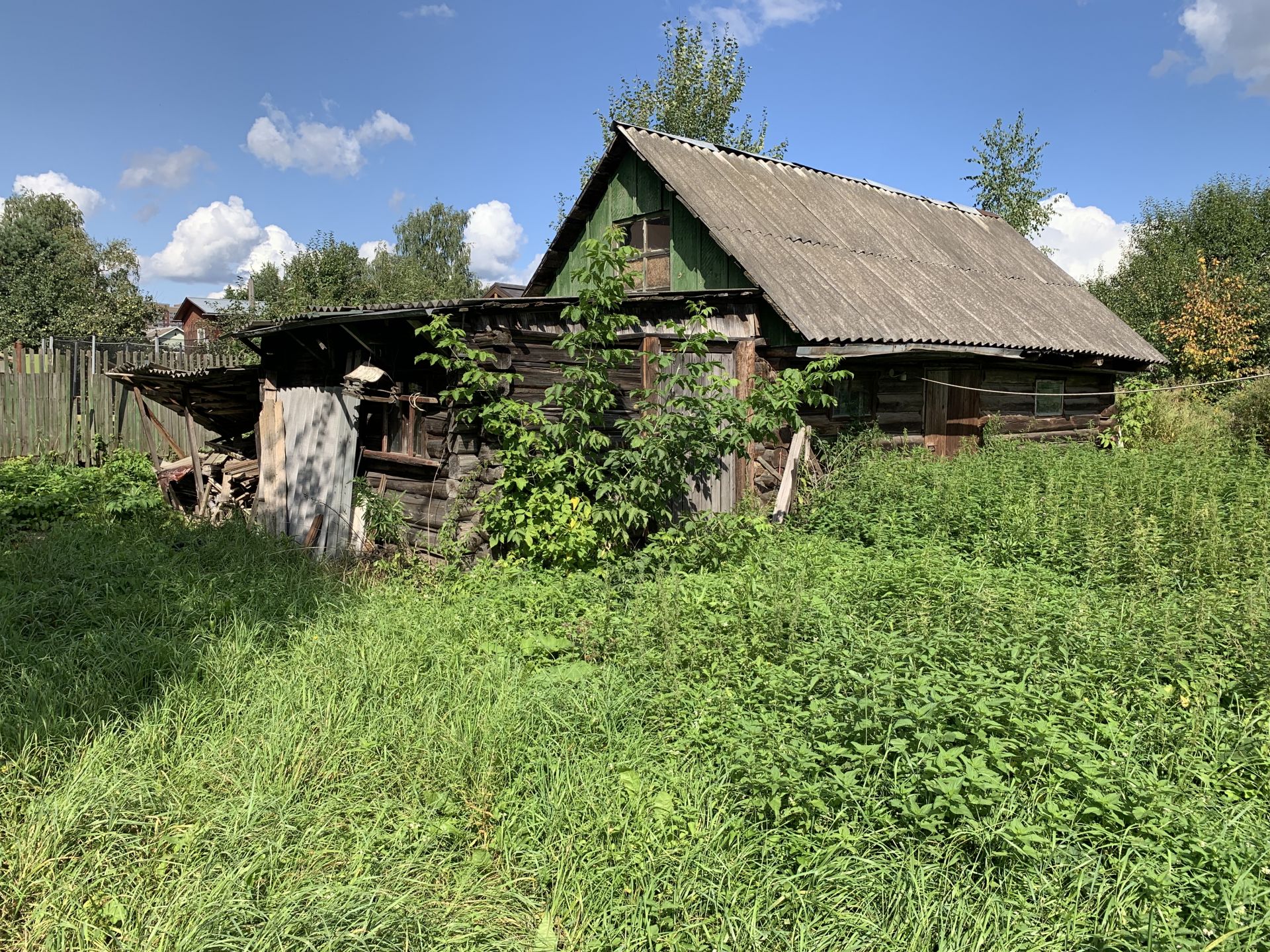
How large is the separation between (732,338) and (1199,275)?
23.5 metres

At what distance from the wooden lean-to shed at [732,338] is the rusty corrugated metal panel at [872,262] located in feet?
0.16

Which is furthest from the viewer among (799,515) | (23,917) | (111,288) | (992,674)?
(111,288)

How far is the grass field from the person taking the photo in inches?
108

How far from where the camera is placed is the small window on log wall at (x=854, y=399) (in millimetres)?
9859

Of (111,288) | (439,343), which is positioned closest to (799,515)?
(439,343)

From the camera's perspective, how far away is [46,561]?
666 centimetres

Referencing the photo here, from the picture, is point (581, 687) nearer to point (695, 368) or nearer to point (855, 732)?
point (855, 732)

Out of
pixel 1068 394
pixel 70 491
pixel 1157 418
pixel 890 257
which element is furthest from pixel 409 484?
pixel 1157 418

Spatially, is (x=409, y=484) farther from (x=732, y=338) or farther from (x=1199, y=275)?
(x=1199, y=275)

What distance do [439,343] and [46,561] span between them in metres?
3.90

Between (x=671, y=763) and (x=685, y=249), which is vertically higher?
(x=685, y=249)

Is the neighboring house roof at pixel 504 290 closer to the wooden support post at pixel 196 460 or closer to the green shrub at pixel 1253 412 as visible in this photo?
the wooden support post at pixel 196 460

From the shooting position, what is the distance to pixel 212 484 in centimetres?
1030

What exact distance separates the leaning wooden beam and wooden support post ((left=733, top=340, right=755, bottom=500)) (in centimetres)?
35
